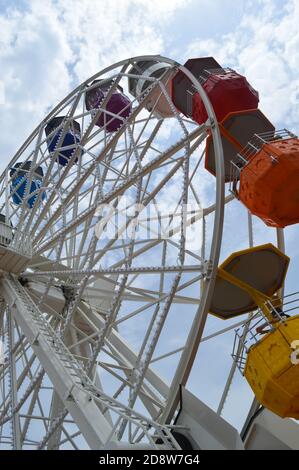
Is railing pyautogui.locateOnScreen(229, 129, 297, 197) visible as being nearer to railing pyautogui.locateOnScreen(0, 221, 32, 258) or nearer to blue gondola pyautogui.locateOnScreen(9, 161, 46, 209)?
railing pyautogui.locateOnScreen(0, 221, 32, 258)

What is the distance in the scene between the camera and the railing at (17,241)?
1534cm

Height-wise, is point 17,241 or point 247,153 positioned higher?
point 247,153

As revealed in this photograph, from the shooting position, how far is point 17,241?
51.5 ft

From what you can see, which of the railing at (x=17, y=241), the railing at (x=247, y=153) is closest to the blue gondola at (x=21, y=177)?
the railing at (x=17, y=241)

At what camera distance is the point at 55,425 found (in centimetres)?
946

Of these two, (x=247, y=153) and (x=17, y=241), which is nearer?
(x=247, y=153)

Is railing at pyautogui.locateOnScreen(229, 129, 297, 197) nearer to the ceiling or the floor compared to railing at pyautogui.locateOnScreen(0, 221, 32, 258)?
nearer to the ceiling

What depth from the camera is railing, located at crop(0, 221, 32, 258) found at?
1534cm

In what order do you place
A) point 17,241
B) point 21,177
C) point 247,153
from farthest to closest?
point 21,177
point 17,241
point 247,153

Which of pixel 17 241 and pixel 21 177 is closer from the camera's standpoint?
pixel 17 241

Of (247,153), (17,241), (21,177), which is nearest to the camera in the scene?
(247,153)

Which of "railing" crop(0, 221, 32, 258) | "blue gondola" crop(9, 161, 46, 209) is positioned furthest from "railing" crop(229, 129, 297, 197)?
"blue gondola" crop(9, 161, 46, 209)

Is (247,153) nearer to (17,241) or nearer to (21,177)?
(17,241)

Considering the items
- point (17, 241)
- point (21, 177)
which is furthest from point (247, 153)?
point (21, 177)
